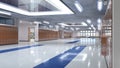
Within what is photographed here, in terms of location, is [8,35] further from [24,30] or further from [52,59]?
[52,59]

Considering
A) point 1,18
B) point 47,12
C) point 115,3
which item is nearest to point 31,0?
point 47,12

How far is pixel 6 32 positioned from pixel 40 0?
26.8 ft

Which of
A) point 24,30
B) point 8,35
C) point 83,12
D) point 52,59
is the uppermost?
point 83,12

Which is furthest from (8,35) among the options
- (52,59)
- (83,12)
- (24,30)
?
(52,59)

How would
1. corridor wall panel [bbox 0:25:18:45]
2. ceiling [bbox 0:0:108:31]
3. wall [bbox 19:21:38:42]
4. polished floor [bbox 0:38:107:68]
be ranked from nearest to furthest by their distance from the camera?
polished floor [bbox 0:38:107:68]
ceiling [bbox 0:0:108:31]
corridor wall panel [bbox 0:25:18:45]
wall [bbox 19:21:38:42]

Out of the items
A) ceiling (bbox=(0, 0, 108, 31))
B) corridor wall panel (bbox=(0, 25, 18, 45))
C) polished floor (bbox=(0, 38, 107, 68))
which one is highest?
ceiling (bbox=(0, 0, 108, 31))

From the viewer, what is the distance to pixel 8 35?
19.2m

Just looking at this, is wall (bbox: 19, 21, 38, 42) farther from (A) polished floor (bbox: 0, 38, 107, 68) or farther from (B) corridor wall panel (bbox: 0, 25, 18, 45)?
(A) polished floor (bbox: 0, 38, 107, 68)

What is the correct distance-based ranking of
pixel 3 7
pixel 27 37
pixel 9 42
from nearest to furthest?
1. pixel 3 7
2. pixel 9 42
3. pixel 27 37

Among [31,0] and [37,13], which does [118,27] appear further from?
[37,13]

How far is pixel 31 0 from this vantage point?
1280 centimetres

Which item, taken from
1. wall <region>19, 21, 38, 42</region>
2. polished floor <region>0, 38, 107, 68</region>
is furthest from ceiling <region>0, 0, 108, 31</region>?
wall <region>19, 21, 38, 42</region>

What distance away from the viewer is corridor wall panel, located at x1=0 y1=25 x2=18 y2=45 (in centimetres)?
1810

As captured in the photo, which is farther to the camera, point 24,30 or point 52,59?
point 24,30
